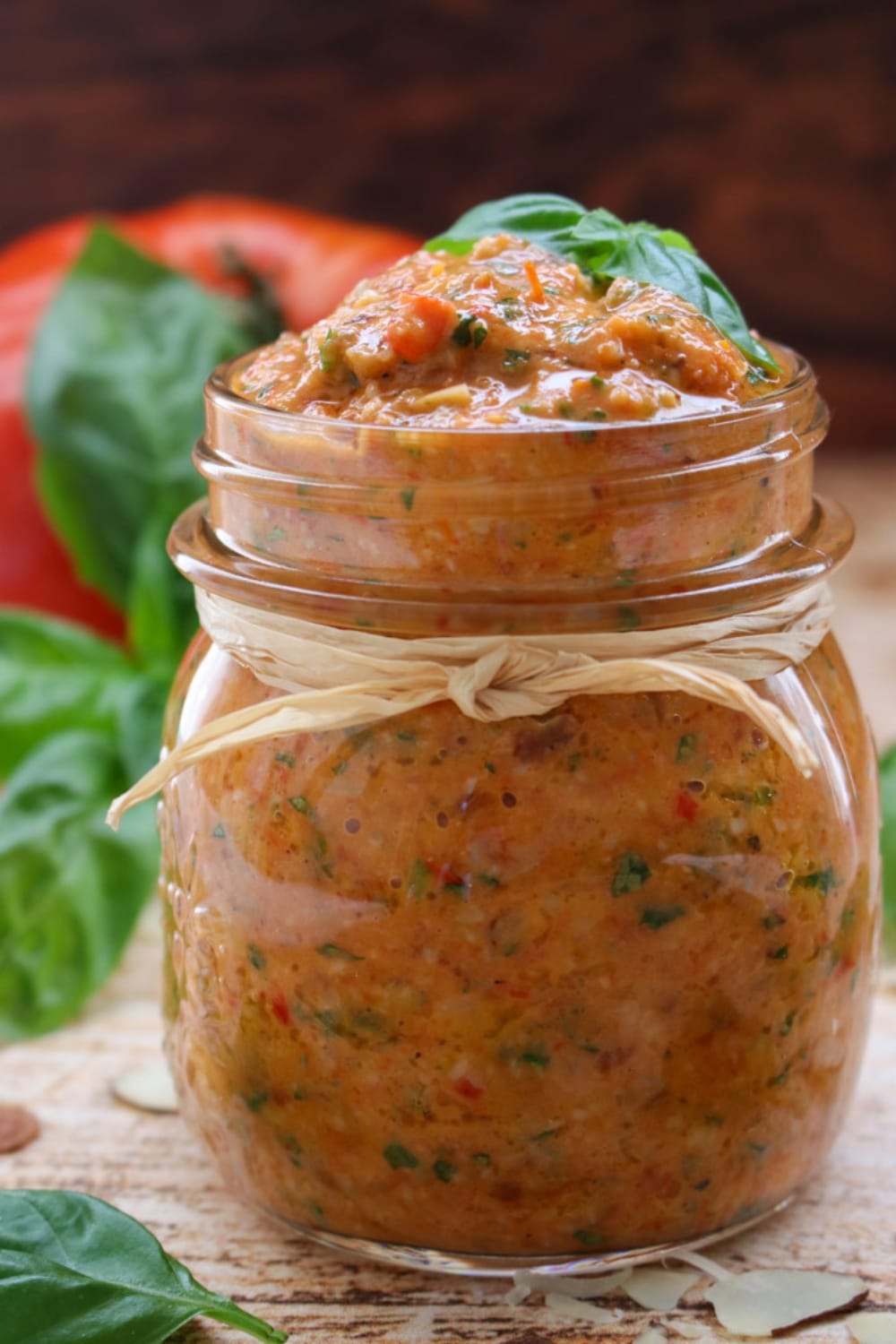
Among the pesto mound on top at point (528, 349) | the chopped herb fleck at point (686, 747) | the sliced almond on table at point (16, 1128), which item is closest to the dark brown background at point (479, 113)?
the pesto mound on top at point (528, 349)

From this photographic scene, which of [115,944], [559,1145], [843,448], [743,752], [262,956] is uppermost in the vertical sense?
[743,752]

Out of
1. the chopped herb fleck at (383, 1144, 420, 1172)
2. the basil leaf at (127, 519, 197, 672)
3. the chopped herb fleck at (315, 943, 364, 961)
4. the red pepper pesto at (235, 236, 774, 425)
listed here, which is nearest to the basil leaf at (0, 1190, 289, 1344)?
the chopped herb fleck at (383, 1144, 420, 1172)

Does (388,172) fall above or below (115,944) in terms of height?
above

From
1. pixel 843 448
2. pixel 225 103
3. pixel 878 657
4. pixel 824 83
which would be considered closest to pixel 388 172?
pixel 225 103

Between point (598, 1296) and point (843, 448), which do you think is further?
point (843, 448)

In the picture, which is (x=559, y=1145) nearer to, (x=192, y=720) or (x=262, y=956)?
(x=262, y=956)

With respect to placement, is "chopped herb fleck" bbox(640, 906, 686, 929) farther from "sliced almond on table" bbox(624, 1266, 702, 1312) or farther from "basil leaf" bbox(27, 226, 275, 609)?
"basil leaf" bbox(27, 226, 275, 609)

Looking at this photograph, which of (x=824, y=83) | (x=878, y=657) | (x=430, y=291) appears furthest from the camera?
(x=824, y=83)
